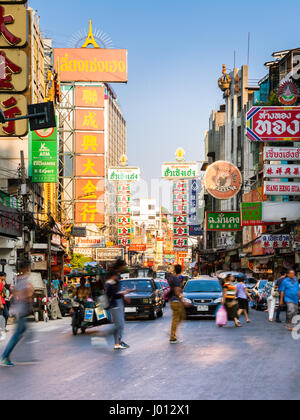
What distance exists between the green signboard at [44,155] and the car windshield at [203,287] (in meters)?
19.0

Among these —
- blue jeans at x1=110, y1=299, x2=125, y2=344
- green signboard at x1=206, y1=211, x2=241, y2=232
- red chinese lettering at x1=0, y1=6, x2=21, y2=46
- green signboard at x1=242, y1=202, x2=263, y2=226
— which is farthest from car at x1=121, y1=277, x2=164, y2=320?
green signboard at x1=206, y1=211, x2=241, y2=232

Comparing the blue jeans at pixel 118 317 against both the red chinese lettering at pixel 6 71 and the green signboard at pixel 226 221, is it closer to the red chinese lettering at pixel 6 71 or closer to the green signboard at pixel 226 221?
the red chinese lettering at pixel 6 71

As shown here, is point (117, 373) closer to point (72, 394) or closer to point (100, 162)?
point (72, 394)

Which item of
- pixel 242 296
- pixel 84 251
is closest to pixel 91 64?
pixel 84 251

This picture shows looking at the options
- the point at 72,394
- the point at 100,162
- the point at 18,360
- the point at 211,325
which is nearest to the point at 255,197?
the point at 100,162

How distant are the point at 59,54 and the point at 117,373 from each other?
5378 cm

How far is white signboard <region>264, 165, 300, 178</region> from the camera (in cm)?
4097

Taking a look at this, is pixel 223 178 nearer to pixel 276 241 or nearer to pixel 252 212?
pixel 252 212

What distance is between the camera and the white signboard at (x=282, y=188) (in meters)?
41.4

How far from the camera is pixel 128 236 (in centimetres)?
7944

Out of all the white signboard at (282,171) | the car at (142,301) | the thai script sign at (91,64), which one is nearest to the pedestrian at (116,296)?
the car at (142,301)

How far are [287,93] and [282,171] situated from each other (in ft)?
25.0

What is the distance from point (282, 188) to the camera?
41875 millimetres
